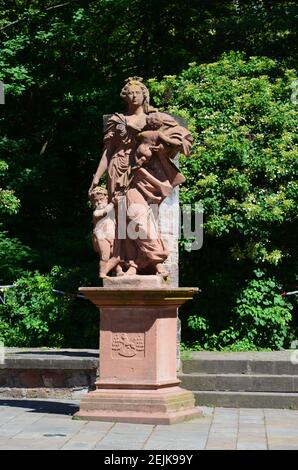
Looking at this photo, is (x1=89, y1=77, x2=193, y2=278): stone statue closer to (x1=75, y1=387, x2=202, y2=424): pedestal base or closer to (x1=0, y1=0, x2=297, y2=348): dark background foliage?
(x1=75, y1=387, x2=202, y2=424): pedestal base

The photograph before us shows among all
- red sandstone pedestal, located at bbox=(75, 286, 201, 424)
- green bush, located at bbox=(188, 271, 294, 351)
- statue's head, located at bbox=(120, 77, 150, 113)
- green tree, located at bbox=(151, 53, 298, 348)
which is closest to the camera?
red sandstone pedestal, located at bbox=(75, 286, 201, 424)

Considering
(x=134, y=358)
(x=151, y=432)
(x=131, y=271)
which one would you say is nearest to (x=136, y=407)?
(x=134, y=358)

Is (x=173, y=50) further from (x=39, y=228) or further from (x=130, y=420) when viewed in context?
(x=130, y=420)

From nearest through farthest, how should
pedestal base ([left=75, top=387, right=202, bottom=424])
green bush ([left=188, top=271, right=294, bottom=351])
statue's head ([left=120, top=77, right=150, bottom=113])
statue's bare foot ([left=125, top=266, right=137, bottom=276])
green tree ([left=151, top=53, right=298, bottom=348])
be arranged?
pedestal base ([left=75, top=387, right=202, bottom=424]) < statue's bare foot ([left=125, top=266, right=137, bottom=276]) < statue's head ([left=120, top=77, right=150, bottom=113]) < green tree ([left=151, top=53, right=298, bottom=348]) < green bush ([left=188, top=271, right=294, bottom=351])

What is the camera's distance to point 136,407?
33.1ft

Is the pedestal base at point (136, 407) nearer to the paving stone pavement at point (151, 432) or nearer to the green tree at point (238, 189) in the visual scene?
the paving stone pavement at point (151, 432)

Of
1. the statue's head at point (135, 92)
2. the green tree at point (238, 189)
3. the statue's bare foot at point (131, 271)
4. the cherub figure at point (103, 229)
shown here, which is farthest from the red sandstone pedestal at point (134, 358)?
the green tree at point (238, 189)

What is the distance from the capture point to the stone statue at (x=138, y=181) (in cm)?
1046

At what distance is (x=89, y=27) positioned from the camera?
21.8m

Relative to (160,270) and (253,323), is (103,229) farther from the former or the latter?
(253,323)

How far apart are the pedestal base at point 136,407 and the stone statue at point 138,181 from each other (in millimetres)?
1336

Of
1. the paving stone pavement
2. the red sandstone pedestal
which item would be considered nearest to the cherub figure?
the red sandstone pedestal

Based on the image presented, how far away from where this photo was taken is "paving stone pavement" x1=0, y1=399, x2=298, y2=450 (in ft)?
27.5

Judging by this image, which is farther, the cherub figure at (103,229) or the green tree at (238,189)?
the green tree at (238,189)
